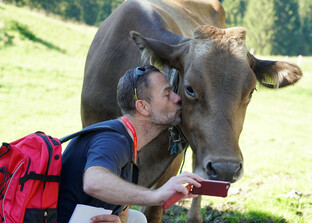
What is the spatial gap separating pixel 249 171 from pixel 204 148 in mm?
4178

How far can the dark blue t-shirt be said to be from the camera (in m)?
2.23

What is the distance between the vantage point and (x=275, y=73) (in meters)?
3.60

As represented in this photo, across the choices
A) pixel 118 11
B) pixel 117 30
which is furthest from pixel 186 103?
pixel 118 11

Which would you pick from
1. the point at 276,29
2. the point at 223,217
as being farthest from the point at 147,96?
the point at 276,29

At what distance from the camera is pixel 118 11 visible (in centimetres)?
484

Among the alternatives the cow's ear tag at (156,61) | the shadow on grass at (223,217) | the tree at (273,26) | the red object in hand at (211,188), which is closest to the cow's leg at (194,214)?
the shadow on grass at (223,217)

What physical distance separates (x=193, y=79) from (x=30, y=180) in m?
1.46

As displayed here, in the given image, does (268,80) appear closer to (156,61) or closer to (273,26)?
(156,61)

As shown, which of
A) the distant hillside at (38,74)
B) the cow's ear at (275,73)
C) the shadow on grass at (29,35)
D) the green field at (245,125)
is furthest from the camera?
the shadow on grass at (29,35)

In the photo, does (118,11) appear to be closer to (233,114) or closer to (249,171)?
(233,114)

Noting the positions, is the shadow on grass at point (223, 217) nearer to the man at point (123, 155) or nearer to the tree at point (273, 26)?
the man at point (123, 155)

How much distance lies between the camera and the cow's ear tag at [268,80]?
3.60m

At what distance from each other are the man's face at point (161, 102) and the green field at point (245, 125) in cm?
247

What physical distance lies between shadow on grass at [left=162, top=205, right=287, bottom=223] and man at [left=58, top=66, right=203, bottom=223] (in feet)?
7.00
